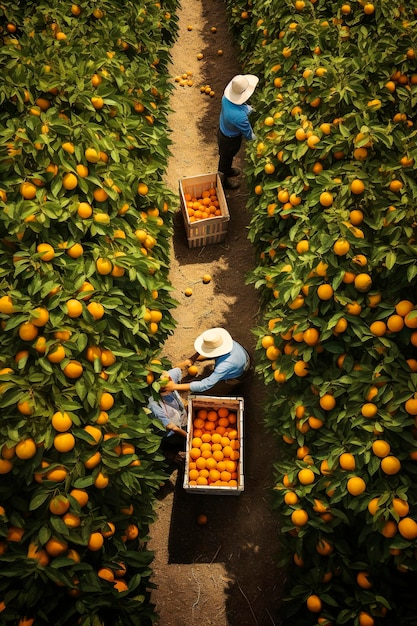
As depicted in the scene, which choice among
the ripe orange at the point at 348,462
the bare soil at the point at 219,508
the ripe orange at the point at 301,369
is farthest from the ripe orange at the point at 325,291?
the bare soil at the point at 219,508

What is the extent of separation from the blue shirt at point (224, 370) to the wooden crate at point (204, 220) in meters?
1.81

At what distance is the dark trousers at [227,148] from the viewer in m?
5.54

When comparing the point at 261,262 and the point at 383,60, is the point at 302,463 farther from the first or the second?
the point at 383,60

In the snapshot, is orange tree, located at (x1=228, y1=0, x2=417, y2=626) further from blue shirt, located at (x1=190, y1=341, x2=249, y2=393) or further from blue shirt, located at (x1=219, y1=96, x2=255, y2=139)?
blue shirt, located at (x1=219, y1=96, x2=255, y2=139)

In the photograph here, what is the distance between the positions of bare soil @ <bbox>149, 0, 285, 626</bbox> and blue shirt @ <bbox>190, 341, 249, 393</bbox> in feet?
1.87

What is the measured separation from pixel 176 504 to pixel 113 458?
6.07ft

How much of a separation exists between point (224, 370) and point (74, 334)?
1860mm

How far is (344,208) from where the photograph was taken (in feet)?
10.1

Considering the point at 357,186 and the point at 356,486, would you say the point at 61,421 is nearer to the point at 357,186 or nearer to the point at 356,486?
the point at 356,486

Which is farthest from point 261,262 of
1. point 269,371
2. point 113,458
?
point 113,458

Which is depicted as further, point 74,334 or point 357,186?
point 357,186

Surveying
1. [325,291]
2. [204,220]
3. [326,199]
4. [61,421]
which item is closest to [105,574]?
[61,421]

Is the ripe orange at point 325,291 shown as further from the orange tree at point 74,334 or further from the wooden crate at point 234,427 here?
the wooden crate at point 234,427

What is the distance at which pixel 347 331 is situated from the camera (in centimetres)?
286
